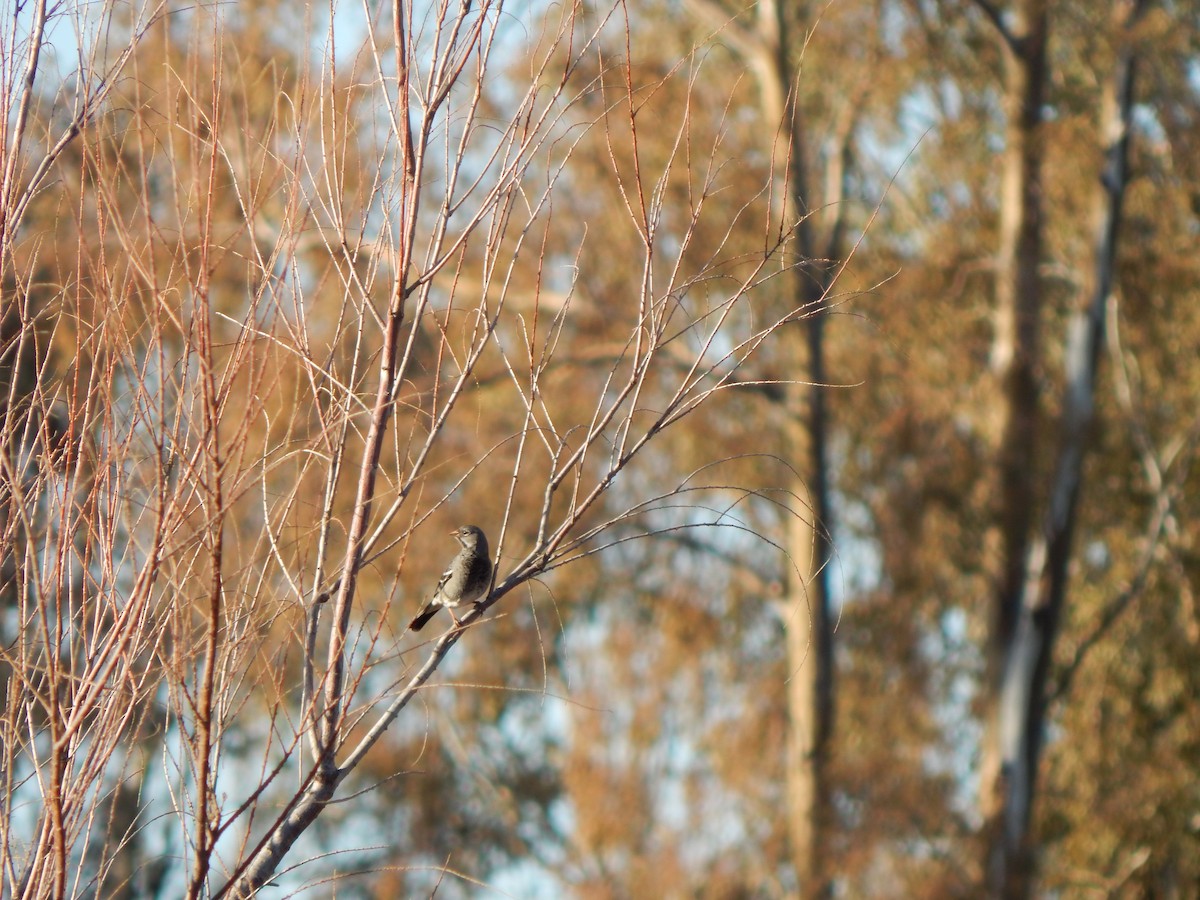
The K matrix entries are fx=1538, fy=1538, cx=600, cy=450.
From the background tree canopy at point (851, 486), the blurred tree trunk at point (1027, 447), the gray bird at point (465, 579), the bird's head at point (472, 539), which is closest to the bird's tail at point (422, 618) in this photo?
the gray bird at point (465, 579)

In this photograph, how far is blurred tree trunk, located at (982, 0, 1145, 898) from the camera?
10.7 meters

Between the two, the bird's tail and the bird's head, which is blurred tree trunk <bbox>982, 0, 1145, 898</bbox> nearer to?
the bird's head

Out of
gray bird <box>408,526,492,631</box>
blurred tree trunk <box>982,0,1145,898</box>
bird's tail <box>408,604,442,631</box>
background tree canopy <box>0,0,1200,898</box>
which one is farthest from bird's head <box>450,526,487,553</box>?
blurred tree trunk <box>982,0,1145,898</box>

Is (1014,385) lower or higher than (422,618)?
higher

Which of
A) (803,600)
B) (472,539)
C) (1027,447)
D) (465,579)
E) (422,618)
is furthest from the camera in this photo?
(1027,447)

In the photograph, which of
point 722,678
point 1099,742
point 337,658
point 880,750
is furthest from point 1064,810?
point 337,658

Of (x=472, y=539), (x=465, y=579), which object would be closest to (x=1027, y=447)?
(x=472, y=539)

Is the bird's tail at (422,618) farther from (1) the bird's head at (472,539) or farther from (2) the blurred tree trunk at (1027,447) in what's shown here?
(2) the blurred tree trunk at (1027,447)

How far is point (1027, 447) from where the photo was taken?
35.7ft

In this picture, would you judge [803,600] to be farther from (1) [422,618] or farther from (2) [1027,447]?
(1) [422,618]

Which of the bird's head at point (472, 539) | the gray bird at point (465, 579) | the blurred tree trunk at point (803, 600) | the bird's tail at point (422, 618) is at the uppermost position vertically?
the blurred tree trunk at point (803, 600)

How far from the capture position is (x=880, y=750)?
12.4m

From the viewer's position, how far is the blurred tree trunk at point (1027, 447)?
420 inches

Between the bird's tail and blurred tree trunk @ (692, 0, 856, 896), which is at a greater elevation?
blurred tree trunk @ (692, 0, 856, 896)
